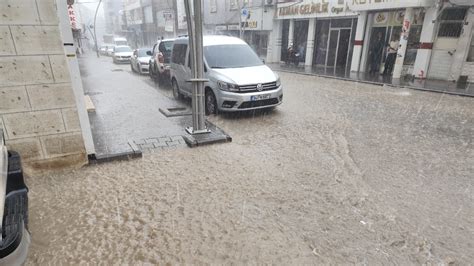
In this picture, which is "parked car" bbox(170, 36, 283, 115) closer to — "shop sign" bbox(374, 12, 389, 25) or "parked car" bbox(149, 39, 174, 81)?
"parked car" bbox(149, 39, 174, 81)

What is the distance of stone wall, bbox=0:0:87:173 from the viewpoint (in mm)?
3900

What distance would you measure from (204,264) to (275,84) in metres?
5.64

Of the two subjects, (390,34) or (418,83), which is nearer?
(418,83)

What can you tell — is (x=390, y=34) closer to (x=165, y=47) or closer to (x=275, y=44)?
(x=275, y=44)

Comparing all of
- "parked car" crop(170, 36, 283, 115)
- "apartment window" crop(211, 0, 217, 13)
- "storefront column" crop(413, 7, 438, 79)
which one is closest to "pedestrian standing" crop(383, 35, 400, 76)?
"storefront column" crop(413, 7, 438, 79)

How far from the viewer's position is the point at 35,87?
417cm

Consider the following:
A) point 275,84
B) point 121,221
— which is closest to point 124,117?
point 275,84

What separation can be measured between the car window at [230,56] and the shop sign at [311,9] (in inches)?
425

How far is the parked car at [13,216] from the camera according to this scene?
2230 millimetres

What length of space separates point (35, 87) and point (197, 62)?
2707mm

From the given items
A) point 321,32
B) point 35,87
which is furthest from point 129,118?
point 321,32

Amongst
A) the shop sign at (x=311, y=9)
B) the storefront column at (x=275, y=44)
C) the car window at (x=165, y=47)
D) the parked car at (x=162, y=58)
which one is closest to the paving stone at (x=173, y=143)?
the parked car at (x=162, y=58)

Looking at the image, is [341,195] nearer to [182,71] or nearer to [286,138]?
[286,138]

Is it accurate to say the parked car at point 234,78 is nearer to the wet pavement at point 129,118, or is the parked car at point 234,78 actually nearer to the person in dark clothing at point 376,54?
the wet pavement at point 129,118
